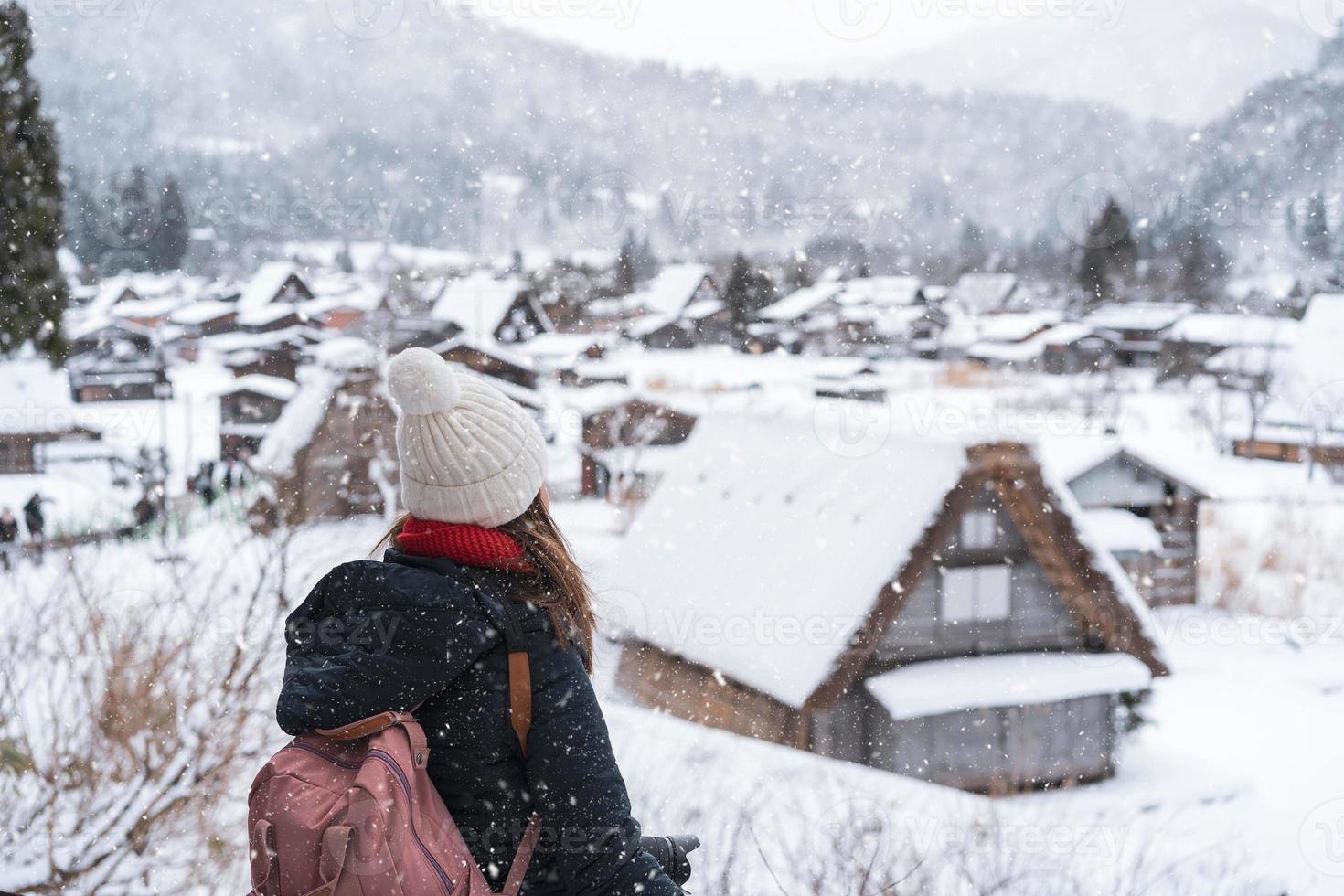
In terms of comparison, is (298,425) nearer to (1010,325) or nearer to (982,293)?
(1010,325)

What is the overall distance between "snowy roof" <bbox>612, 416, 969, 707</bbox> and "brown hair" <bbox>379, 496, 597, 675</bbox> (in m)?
5.80

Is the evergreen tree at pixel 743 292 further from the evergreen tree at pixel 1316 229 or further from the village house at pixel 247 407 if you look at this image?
the evergreen tree at pixel 1316 229

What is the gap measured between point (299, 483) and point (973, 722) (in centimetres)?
541

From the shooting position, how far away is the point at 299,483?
18.4 ft

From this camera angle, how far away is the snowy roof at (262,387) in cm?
1155

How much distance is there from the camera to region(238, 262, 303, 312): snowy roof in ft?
40.5

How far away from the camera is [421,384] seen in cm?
89

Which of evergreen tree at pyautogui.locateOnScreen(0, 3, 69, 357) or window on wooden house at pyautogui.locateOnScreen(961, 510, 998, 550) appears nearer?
evergreen tree at pyautogui.locateOnScreen(0, 3, 69, 357)

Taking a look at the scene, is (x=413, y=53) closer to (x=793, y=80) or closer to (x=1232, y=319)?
(x=793, y=80)

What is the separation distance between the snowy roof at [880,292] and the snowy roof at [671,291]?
3.87 metres

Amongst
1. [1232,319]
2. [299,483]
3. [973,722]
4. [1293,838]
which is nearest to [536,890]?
[299,483]

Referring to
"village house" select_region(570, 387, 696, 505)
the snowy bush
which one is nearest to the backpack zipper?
the snowy bush

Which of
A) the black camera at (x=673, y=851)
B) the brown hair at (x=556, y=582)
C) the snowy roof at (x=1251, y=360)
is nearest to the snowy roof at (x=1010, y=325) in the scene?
the snowy roof at (x=1251, y=360)

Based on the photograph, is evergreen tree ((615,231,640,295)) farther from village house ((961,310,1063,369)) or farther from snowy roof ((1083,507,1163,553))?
village house ((961,310,1063,369))
